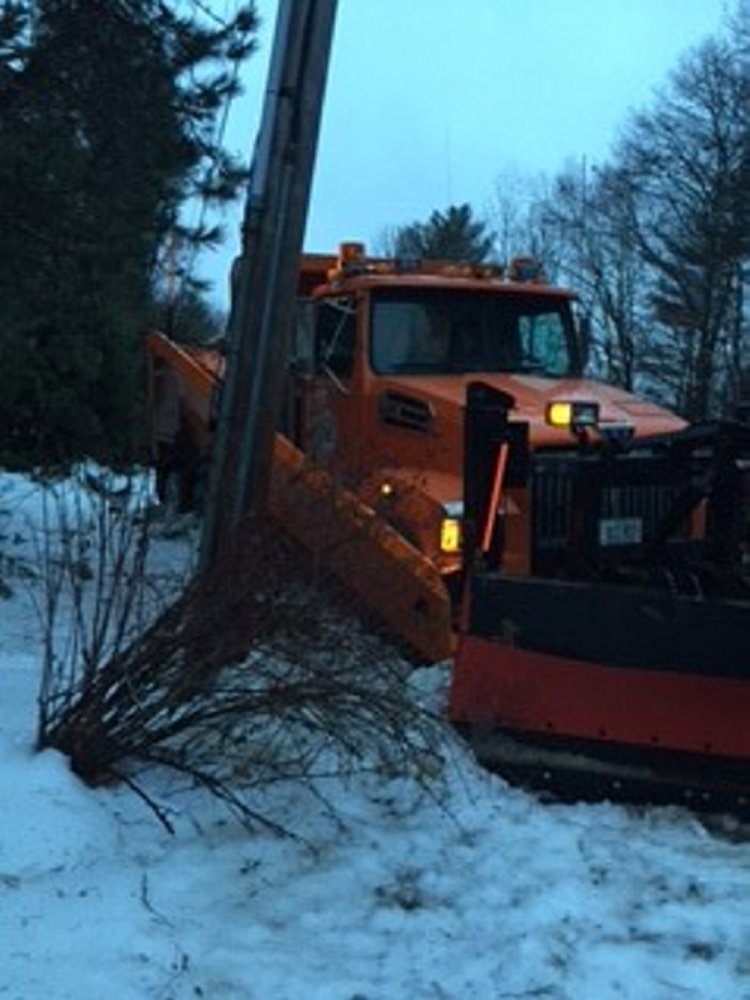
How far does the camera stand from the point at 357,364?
34.7ft

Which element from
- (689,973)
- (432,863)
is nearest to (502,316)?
(432,863)

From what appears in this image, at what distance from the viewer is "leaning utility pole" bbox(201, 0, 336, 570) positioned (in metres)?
7.90

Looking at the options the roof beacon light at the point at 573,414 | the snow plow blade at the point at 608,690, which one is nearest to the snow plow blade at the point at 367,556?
the snow plow blade at the point at 608,690

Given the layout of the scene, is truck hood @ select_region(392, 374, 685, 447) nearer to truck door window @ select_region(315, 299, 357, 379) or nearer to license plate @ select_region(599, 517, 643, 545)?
truck door window @ select_region(315, 299, 357, 379)

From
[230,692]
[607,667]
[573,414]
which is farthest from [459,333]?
[230,692]

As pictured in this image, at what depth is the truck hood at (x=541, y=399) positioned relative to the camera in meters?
9.42

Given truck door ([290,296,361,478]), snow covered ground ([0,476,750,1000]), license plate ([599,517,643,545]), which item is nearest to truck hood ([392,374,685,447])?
truck door ([290,296,361,478])

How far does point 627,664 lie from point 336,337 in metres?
4.41

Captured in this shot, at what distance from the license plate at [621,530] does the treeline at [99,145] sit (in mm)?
4032

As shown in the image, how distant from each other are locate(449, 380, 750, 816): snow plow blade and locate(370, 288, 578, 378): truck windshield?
2.99m

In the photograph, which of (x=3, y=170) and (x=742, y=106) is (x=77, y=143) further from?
(x=742, y=106)

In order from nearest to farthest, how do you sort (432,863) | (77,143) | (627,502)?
(432,863)
(627,502)
(77,143)

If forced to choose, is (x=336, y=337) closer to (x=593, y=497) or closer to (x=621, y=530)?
(x=621, y=530)

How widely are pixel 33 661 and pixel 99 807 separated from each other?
2.62m
